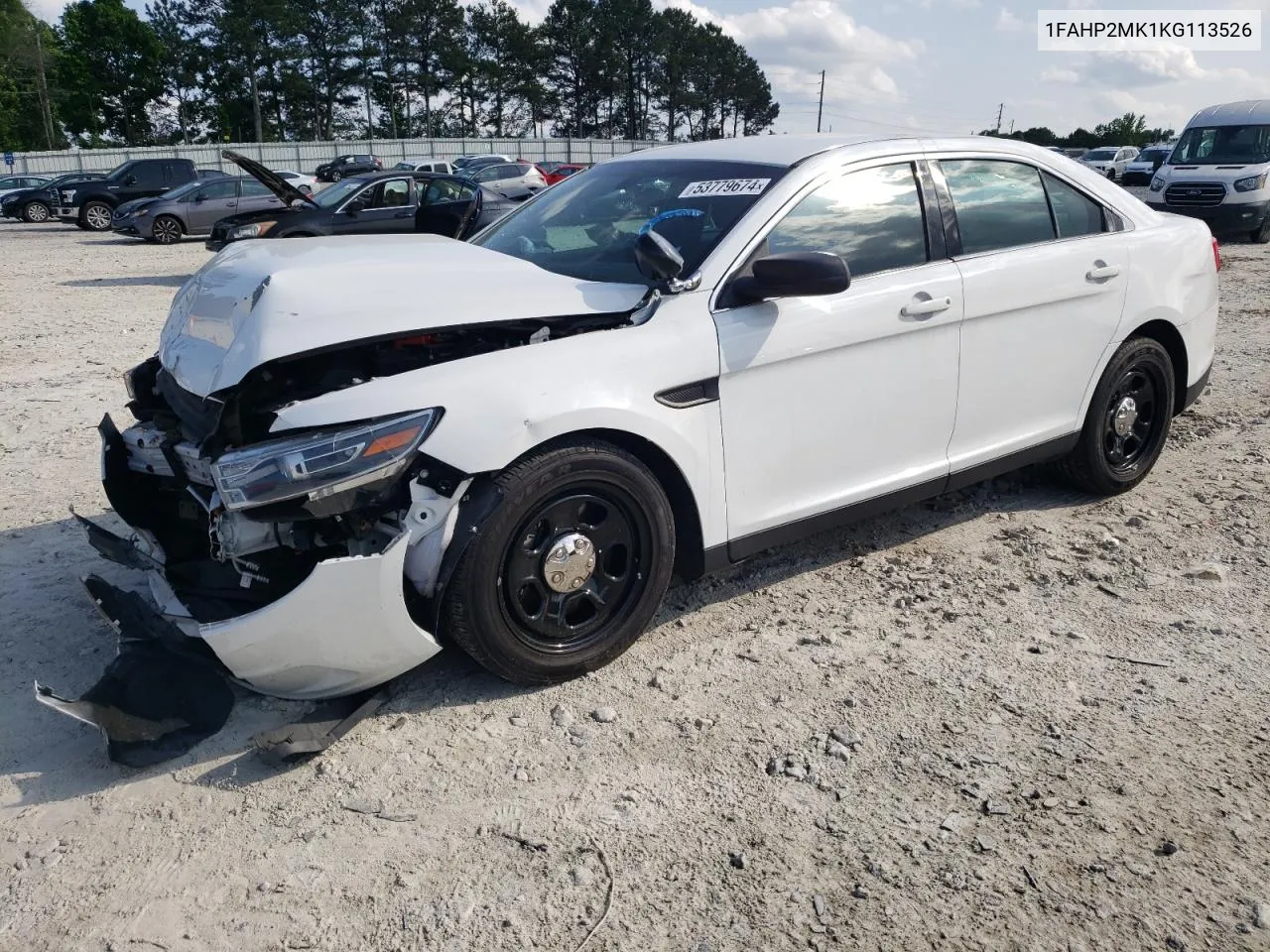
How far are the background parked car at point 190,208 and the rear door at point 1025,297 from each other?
18.9m

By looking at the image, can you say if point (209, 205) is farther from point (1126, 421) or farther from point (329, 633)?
point (329, 633)

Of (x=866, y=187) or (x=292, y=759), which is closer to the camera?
(x=292, y=759)

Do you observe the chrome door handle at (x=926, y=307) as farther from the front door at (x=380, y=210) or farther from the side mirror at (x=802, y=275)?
the front door at (x=380, y=210)

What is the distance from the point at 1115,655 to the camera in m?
3.54

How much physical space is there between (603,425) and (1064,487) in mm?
3054

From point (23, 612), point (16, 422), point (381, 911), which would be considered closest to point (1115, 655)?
point (381, 911)

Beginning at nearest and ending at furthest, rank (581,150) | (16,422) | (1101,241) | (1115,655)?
(1115,655), (1101,241), (16,422), (581,150)

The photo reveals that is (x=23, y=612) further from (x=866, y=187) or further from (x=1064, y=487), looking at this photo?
(x=1064, y=487)

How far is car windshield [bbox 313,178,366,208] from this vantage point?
14531 millimetres

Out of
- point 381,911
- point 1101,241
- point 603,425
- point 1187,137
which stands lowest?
point 381,911

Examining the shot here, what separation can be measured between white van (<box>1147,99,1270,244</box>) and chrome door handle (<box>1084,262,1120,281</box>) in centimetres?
1396

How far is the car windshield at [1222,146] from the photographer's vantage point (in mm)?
16828

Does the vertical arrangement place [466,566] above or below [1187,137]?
below

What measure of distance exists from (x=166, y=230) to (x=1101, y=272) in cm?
2092
